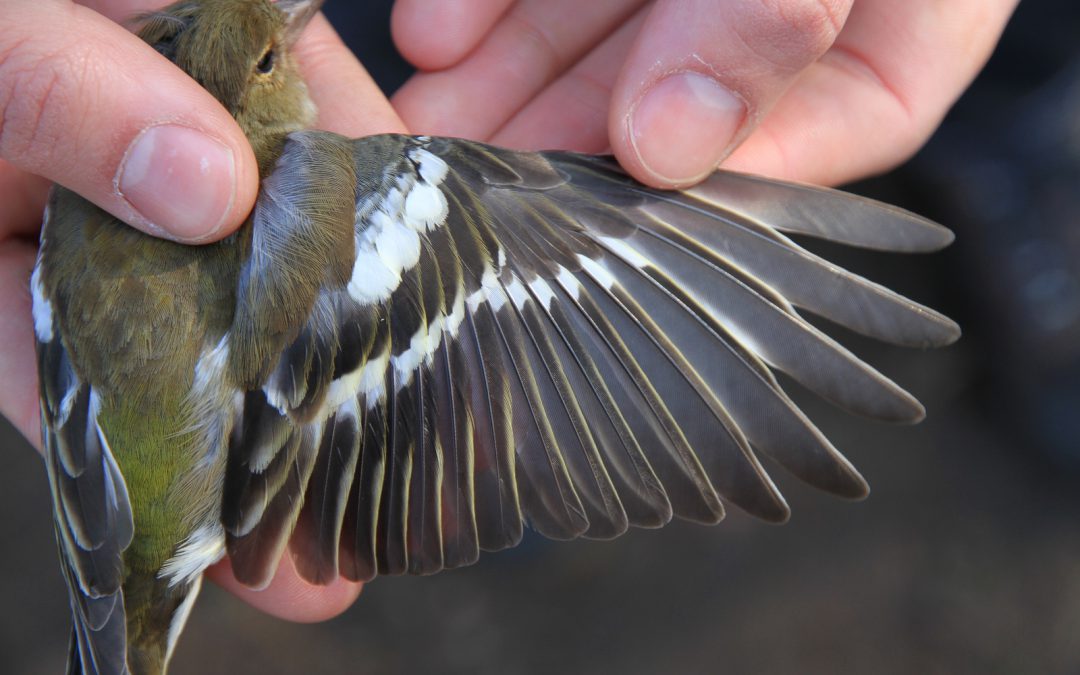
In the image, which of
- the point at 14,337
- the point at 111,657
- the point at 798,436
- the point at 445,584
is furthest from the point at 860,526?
the point at 14,337

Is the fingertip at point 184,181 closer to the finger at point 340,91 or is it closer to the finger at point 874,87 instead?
the finger at point 340,91

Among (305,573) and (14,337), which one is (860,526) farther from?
(14,337)

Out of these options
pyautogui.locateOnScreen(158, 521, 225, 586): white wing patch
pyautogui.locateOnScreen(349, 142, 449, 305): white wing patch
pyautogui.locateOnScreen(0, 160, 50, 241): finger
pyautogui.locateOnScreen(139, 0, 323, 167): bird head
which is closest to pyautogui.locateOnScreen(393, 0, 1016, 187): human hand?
pyautogui.locateOnScreen(349, 142, 449, 305): white wing patch

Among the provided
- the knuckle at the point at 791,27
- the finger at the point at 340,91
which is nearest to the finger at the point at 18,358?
the finger at the point at 340,91

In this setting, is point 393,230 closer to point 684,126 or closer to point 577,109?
point 684,126

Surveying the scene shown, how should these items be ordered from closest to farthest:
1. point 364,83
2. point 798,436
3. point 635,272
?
1. point 798,436
2. point 635,272
3. point 364,83

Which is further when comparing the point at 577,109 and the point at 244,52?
the point at 577,109

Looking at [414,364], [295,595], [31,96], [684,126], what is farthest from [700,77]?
[295,595]
